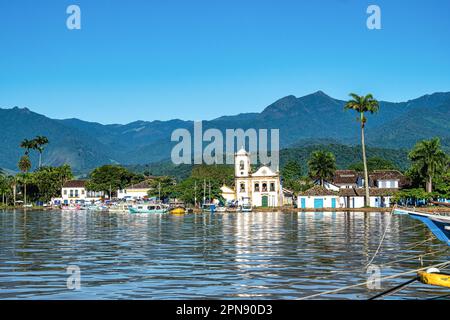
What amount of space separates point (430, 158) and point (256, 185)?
1394 inches

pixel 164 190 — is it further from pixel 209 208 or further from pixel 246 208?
pixel 246 208

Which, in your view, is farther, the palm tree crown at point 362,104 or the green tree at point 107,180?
the green tree at point 107,180

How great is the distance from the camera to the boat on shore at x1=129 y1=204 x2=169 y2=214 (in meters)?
113

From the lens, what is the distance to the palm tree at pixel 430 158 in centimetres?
10431

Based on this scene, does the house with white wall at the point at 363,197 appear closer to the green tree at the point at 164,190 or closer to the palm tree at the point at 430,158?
the palm tree at the point at 430,158

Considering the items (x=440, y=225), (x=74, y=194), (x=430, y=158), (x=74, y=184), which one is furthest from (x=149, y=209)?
(x=440, y=225)

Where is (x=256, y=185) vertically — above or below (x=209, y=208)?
above

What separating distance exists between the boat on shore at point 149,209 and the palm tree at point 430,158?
43660 millimetres

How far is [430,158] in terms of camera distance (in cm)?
10438

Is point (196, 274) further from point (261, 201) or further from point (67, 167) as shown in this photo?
point (67, 167)

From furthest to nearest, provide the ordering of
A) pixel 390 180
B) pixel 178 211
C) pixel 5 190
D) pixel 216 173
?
1. pixel 216 173
2. pixel 5 190
3. pixel 390 180
4. pixel 178 211

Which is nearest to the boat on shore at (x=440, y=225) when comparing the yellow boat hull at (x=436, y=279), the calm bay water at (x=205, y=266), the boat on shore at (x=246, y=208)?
the calm bay water at (x=205, y=266)
